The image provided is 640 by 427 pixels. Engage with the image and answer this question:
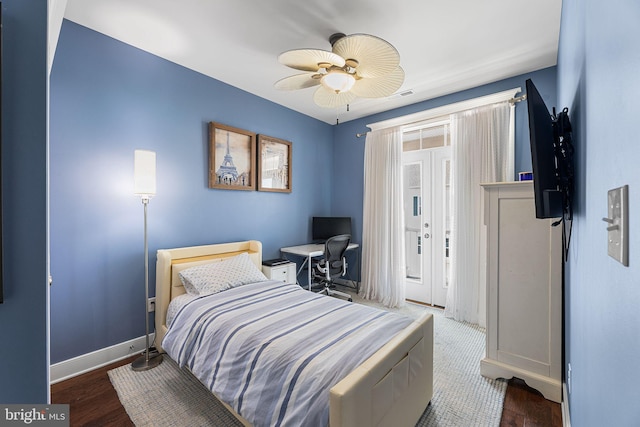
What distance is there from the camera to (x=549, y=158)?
3.77ft

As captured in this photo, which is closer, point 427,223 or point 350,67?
point 350,67

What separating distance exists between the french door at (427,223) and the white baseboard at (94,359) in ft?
10.8

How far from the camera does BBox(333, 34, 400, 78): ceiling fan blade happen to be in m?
1.73

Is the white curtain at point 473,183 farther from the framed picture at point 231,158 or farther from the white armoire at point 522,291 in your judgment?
the framed picture at point 231,158

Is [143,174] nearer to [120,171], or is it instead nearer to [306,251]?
[120,171]

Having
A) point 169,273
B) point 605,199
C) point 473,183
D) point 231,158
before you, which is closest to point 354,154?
point 473,183

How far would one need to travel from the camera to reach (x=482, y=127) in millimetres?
3021

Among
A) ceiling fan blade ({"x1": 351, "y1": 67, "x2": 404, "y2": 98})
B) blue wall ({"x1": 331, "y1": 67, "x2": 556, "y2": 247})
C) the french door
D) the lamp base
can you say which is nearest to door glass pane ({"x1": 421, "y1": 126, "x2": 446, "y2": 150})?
the french door

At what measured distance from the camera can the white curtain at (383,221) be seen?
12.2 feet

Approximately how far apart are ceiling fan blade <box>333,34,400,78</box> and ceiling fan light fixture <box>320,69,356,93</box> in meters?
0.09

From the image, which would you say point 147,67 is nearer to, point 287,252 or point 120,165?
point 120,165

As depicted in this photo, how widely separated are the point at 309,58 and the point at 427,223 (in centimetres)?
268

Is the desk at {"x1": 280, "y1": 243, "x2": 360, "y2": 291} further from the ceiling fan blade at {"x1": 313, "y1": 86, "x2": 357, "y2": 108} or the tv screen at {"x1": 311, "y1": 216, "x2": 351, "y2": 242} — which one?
the ceiling fan blade at {"x1": 313, "y1": 86, "x2": 357, "y2": 108}

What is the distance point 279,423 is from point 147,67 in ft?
9.98
